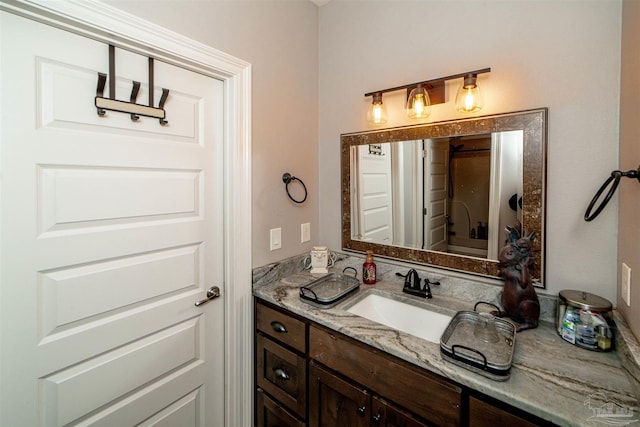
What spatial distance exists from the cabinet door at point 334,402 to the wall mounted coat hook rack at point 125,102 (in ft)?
4.13

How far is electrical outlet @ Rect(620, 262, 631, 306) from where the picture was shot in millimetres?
930

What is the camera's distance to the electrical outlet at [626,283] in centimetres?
93

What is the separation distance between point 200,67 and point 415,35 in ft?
3.58

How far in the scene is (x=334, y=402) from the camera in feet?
3.90

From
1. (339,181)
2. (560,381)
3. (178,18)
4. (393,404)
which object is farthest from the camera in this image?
(339,181)

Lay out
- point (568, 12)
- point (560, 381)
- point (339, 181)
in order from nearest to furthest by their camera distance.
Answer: point (560, 381)
point (568, 12)
point (339, 181)

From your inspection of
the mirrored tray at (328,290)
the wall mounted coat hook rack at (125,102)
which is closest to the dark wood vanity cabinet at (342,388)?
the mirrored tray at (328,290)

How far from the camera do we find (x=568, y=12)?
3.69 ft

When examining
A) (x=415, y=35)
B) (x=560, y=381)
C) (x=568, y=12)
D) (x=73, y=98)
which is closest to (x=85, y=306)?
(x=73, y=98)

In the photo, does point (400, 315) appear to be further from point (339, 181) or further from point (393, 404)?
point (339, 181)

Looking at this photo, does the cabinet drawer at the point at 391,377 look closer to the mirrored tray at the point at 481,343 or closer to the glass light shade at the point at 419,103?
the mirrored tray at the point at 481,343

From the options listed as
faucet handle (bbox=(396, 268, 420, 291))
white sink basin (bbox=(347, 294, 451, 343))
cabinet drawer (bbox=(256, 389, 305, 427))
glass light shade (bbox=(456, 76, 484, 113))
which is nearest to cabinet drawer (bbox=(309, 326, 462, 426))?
white sink basin (bbox=(347, 294, 451, 343))

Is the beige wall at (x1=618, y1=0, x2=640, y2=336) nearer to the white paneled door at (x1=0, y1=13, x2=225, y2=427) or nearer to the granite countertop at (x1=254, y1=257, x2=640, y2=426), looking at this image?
the granite countertop at (x1=254, y1=257, x2=640, y2=426)

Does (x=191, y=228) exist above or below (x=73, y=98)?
below
